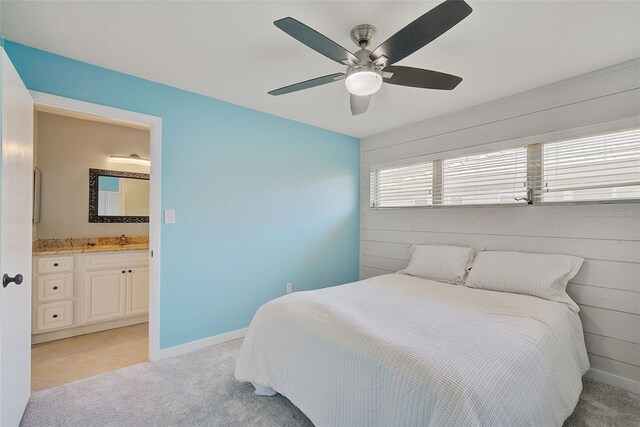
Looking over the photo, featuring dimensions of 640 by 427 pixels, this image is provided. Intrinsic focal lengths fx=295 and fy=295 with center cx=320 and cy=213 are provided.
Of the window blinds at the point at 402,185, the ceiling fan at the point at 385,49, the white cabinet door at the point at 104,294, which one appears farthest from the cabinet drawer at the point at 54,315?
the window blinds at the point at 402,185

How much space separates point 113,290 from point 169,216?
1380mm

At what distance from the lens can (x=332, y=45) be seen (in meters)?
1.46

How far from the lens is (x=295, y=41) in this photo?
6.05 ft

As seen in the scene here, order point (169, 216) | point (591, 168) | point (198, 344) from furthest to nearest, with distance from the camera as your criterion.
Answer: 1. point (198, 344)
2. point (169, 216)
3. point (591, 168)

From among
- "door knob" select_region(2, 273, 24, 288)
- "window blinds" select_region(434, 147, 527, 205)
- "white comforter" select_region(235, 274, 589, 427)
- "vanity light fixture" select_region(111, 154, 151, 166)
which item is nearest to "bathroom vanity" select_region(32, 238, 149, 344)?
"vanity light fixture" select_region(111, 154, 151, 166)

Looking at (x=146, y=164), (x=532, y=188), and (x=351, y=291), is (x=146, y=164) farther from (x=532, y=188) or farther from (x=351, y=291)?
(x=532, y=188)

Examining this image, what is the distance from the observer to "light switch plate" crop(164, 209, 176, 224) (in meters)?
2.50

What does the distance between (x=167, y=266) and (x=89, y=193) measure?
5.85 feet

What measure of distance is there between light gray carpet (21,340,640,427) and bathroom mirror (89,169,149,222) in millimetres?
2022

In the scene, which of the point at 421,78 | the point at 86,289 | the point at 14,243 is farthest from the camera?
the point at 86,289

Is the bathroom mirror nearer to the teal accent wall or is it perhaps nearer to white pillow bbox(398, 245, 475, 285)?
the teal accent wall

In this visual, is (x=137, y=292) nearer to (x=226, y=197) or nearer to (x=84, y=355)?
(x=84, y=355)

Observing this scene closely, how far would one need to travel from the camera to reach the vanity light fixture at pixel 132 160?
11.7ft

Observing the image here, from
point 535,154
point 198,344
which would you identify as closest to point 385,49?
point 535,154
